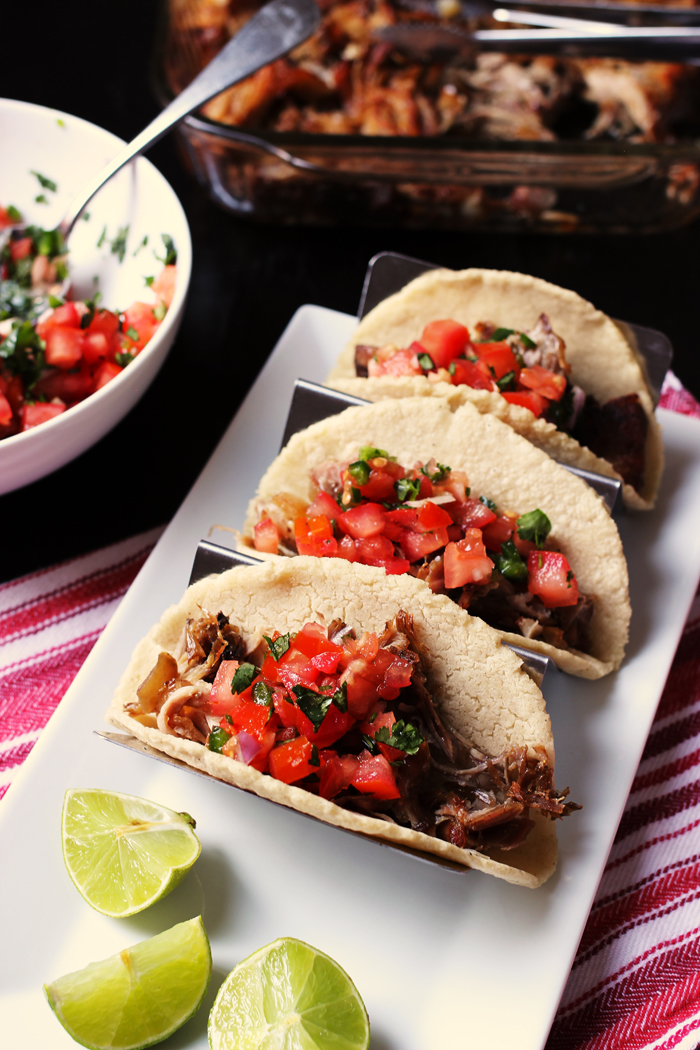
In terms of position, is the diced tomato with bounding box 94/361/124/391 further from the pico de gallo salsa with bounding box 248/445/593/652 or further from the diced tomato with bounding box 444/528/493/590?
the diced tomato with bounding box 444/528/493/590

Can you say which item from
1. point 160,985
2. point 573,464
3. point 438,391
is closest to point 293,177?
point 438,391

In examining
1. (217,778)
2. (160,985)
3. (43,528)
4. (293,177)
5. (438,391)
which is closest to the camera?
(160,985)

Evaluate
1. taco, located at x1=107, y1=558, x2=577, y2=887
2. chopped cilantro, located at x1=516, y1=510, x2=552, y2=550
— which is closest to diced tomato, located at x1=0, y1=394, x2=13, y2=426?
taco, located at x1=107, y1=558, x2=577, y2=887

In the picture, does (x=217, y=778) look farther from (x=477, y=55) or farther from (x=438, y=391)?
(x=477, y=55)

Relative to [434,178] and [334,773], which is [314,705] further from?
[434,178]

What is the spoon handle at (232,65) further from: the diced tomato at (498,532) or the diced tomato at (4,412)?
the diced tomato at (498,532)

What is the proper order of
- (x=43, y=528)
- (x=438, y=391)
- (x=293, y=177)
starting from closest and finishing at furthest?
(x=438, y=391)
(x=43, y=528)
(x=293, y=177)
